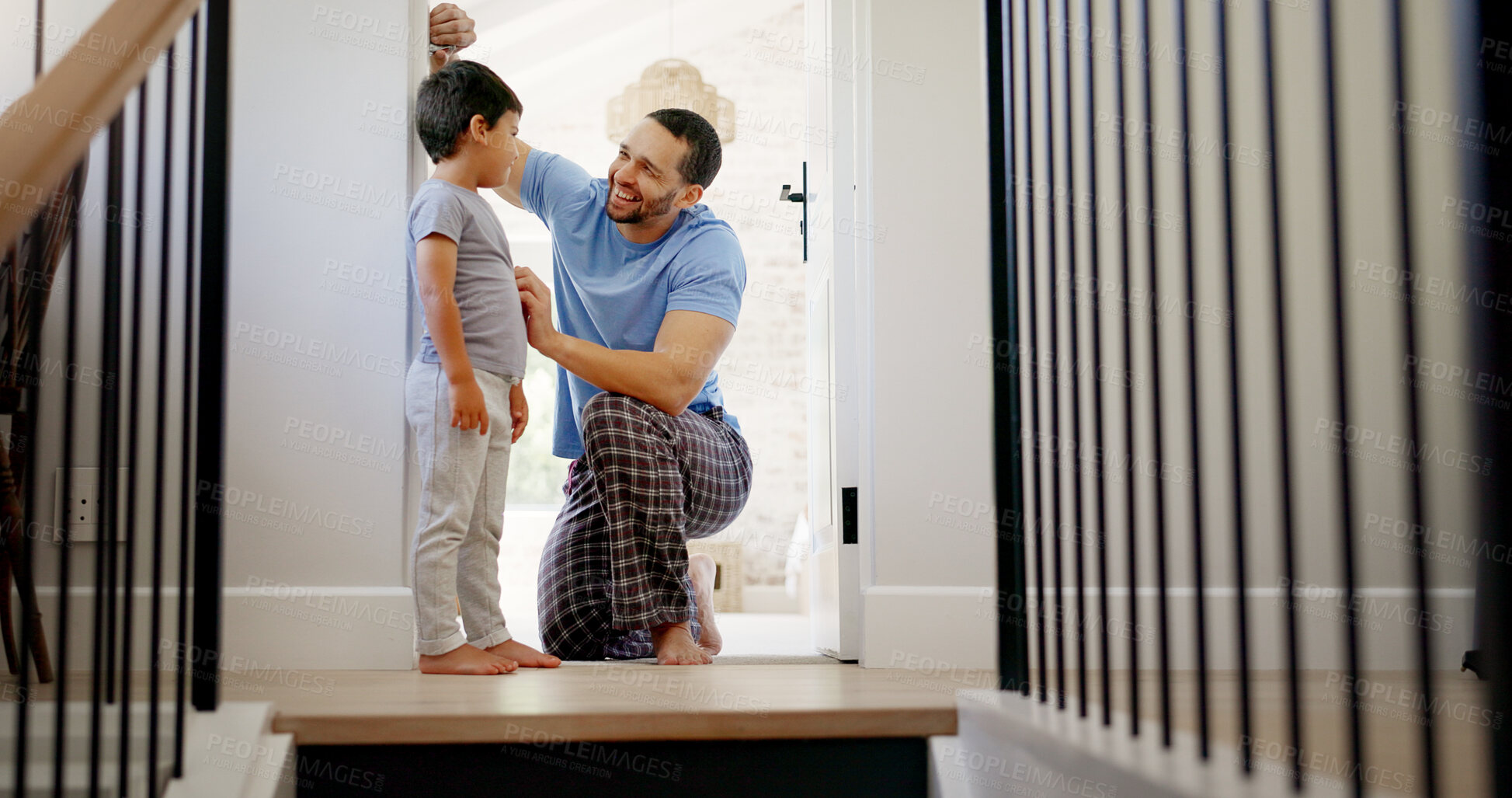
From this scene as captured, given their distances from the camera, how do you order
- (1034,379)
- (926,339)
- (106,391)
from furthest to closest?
1. (926,339)
2. (1034,379)
3. (106,391)

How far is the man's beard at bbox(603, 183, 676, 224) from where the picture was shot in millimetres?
2299

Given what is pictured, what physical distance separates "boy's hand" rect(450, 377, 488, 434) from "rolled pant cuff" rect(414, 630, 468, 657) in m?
0.34

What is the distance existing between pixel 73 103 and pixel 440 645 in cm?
121

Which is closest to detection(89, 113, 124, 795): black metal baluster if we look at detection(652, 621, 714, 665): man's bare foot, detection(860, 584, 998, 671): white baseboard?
detection(652, 621, 714, 665): man's bare foot

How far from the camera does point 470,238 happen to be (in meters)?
1.97

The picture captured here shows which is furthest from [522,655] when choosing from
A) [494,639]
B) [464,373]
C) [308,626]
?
[464,373]

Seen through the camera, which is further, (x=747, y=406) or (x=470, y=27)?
(x=747, y=406)

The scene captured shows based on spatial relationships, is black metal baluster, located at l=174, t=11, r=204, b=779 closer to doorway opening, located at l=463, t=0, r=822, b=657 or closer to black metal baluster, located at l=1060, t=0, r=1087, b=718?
black metal baluster, located at l=1060, t=0, r=1087, b=718

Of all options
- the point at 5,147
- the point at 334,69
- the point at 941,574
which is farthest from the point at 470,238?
the point at 5,147

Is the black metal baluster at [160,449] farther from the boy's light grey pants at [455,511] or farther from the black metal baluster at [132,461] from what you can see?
the boy's light grey pants at [455,511]

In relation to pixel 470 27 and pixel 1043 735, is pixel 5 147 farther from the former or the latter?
pixel 470 27

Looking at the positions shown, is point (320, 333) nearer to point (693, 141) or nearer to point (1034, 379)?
point (693, 141)

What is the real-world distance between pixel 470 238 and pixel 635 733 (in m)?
0.96

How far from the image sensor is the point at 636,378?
214 centimetres
